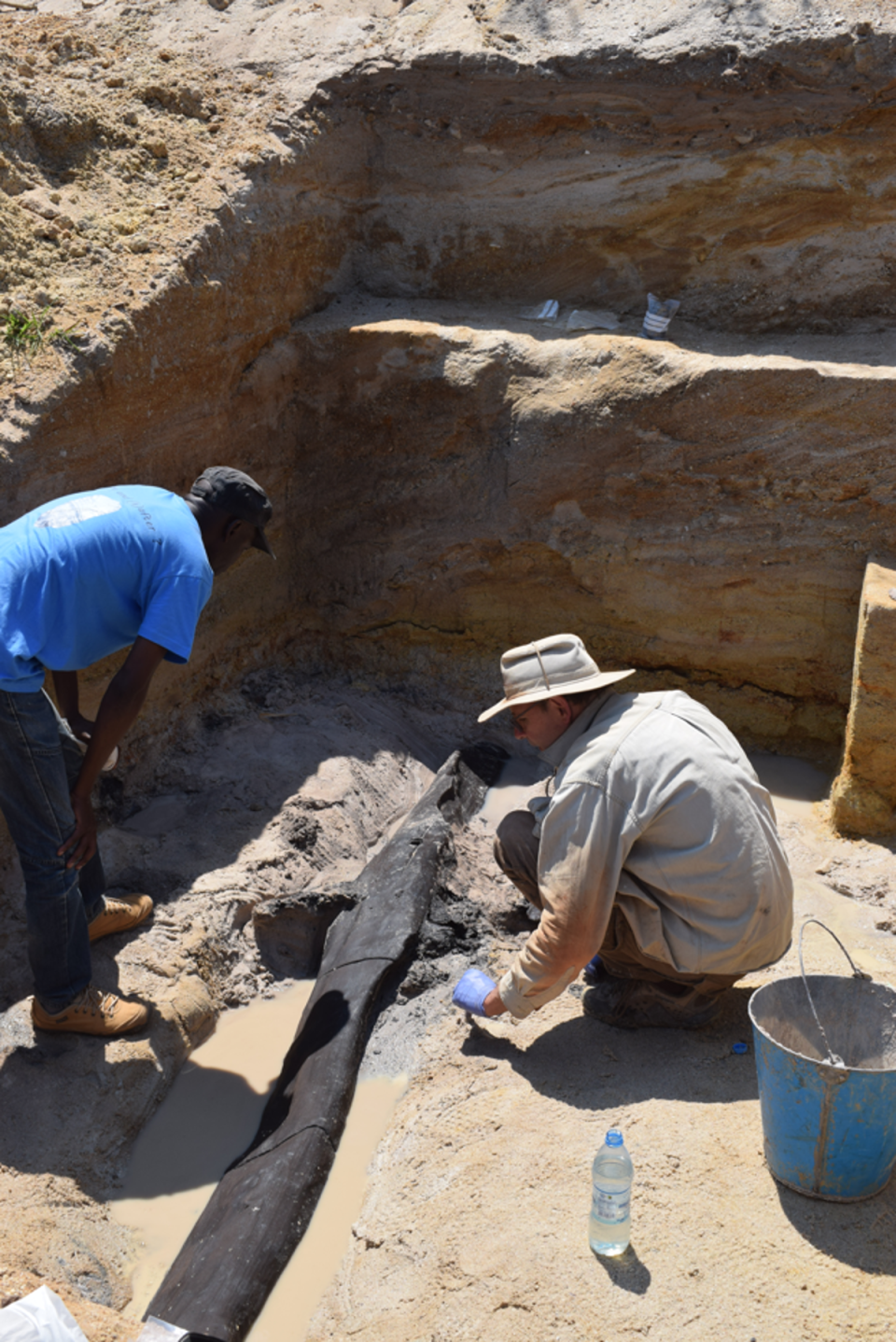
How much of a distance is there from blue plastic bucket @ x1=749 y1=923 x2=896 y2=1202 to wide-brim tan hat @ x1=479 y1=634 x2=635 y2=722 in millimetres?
910

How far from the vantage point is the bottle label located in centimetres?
227

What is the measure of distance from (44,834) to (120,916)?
2.60 feet

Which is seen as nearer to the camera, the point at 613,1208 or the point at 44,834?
the point at 613,1208

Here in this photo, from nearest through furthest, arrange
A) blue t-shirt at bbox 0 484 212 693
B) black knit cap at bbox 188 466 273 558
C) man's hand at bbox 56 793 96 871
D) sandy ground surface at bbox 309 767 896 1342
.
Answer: sandy ground surface at bbox 309 767 896 1342
blue t-shirt at bbox 0 484 212 693
man's hand at bbox 56 793 96 871
black knit cap at bbox 188 466 273 558

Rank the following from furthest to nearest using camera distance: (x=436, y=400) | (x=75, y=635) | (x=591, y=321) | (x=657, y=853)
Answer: (x=591, y=321) < (x=436, y=400) < (x=75, y=635) < (x=657, y=853)

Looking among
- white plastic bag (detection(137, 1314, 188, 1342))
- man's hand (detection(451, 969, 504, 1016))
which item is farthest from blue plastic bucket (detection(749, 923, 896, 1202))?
white plastic bag (detection(137, 1314, 188, 1342))

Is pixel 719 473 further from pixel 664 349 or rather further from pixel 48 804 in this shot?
pixel 48 804

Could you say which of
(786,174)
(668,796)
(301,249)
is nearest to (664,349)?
(786,174)

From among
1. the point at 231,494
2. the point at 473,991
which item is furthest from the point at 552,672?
the point at 231,494

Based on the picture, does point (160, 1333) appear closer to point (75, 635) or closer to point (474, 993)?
point (474, 993)

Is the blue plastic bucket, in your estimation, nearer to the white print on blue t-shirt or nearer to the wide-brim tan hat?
the wide-brim tan hat

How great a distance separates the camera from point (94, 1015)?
3.15m

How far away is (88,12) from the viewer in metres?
5.79

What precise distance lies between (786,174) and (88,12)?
→ 3945mm
